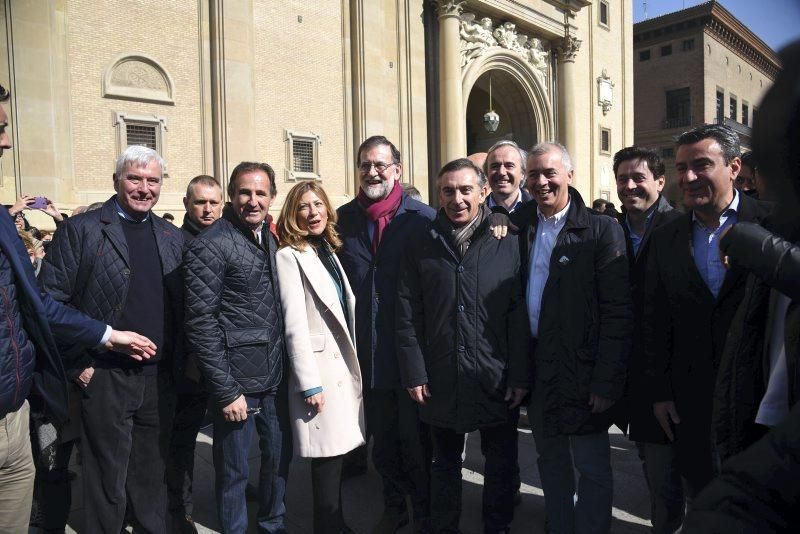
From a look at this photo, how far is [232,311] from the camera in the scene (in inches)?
121

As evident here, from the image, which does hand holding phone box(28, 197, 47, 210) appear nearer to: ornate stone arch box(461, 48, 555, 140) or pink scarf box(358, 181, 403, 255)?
pink scarf box(358, 181, 403, 255)

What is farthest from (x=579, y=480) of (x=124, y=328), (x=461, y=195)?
(x=124, y=328)

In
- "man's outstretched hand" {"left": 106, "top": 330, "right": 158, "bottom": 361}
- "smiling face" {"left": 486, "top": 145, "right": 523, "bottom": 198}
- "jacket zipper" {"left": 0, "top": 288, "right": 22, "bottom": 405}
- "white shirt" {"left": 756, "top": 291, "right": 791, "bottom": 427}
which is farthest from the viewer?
"smiling face" {"left": 486, "top": 145, "right": 523, "bottom": 198}

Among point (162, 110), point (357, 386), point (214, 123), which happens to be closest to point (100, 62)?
point (162, 110)

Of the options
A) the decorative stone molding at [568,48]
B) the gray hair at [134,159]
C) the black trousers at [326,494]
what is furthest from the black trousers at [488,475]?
the decorative stone molding at [568,48]

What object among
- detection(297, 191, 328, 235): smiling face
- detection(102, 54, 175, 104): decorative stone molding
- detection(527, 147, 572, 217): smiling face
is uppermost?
detection(102, 54, 175, 104): decorative stone molding

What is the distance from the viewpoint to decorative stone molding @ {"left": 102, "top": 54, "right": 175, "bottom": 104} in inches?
432

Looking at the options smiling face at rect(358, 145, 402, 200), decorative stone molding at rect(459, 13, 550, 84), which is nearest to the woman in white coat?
smiling face at rect(358, 145, 402, 200)

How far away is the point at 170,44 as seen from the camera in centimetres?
1175

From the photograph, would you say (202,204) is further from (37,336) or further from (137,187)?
(37,336)

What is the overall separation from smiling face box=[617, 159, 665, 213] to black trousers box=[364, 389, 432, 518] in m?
2.08

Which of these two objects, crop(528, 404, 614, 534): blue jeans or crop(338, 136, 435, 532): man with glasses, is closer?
crop(528, 404, 614, 534): blue jeans

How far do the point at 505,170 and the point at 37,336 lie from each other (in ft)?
10.9

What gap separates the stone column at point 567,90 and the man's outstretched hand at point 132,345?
20032 mm
